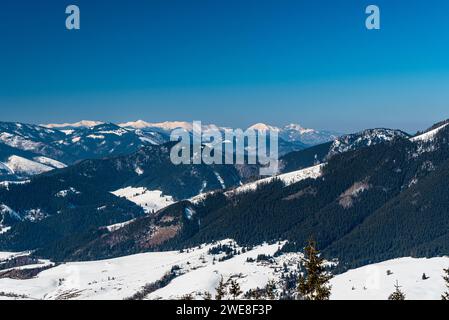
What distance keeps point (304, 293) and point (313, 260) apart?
19.6 ft
